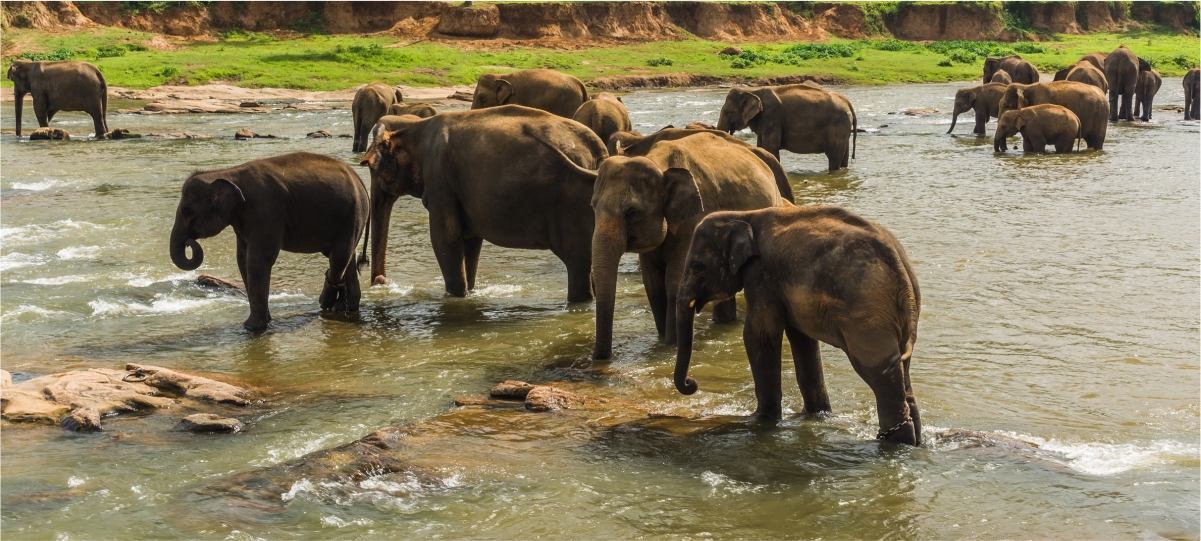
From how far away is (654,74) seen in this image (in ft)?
157

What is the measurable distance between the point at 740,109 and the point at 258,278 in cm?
1235

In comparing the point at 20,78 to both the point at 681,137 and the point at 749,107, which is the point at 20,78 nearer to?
the point at 749,107

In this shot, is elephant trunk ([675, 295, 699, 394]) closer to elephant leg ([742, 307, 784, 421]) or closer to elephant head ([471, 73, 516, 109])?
elephant leg ([742, 307, 784, 421])

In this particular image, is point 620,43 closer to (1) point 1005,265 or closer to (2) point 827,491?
(1) point 1005,265

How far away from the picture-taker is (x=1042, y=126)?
22.9 m

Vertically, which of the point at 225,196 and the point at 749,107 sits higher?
the point at 749,107

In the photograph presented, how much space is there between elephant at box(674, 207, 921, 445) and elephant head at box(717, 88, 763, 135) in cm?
1346

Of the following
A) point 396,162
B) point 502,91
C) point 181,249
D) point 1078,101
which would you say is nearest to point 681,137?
point 396,162

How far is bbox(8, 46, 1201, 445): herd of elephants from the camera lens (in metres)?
6.33

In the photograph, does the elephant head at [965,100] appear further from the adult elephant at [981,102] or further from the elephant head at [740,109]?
the elephant head at [740,109]

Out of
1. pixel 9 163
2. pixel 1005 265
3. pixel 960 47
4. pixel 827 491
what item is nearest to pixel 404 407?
pixel 827 491

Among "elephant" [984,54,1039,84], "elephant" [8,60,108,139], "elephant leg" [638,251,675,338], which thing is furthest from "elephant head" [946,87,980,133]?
"elephant leg" [638,251,675,338]

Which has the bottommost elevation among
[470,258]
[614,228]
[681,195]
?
[470,258]

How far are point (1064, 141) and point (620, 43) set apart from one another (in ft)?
112
